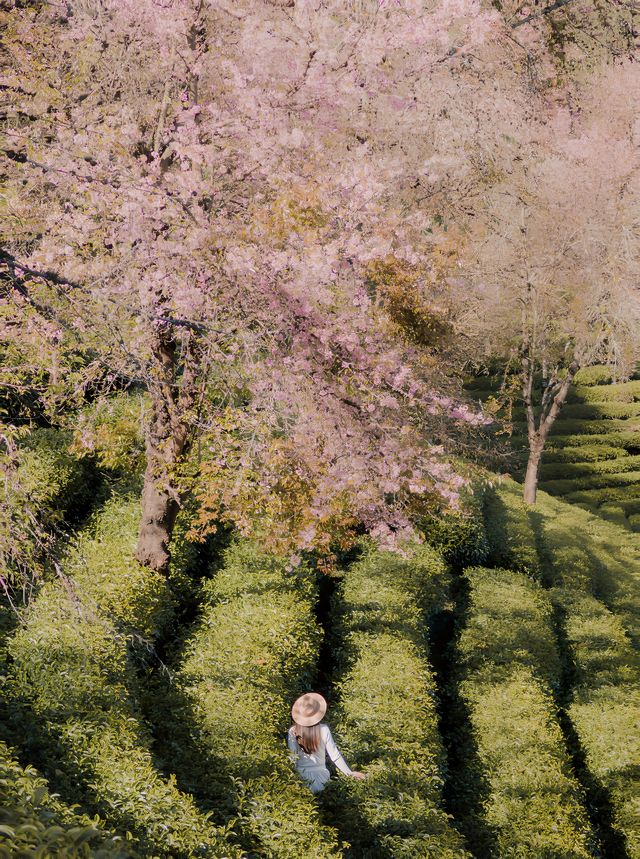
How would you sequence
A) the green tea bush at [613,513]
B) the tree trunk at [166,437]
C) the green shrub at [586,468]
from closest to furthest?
the tree trunk at [166,437]
the green tea bush at [613,513]
the green shrub at [586,468]

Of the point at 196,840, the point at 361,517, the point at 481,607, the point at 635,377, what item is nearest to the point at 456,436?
the point at 481,607

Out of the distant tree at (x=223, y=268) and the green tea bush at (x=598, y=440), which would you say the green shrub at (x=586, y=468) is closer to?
the green tea bush at (x=598, y=440)

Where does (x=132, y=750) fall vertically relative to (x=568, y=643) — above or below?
above

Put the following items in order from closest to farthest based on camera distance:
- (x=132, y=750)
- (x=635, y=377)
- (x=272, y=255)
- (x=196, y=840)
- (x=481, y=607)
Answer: (x=196, y=840), (x=132, y=750), (x=272, y=255), (x=481, y=607), (x=635, y=377)

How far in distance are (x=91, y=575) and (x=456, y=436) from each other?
950cm

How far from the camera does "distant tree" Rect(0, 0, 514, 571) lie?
25.6ft

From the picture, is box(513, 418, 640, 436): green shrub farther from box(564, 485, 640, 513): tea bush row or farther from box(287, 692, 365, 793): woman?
box(287, 692, 365, 793): woman

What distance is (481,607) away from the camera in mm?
11227

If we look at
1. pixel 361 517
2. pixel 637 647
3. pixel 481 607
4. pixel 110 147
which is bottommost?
pixel 637 647

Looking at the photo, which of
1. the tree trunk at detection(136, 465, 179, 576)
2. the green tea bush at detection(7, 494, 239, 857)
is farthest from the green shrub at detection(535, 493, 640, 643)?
the green tea bush at detection(7, 494, 239, 857)

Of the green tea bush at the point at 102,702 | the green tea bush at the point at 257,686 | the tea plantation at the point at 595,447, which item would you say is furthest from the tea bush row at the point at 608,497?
the green tea bush at the point at 102,702

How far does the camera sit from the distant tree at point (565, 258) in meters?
21.0

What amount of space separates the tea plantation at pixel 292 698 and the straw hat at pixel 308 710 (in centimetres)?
37

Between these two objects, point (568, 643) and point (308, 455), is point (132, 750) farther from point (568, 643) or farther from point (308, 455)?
point (568, 643)
